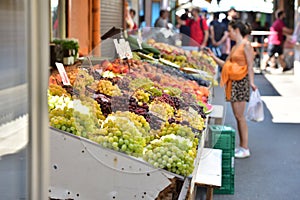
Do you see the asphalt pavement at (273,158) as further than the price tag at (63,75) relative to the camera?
Yes

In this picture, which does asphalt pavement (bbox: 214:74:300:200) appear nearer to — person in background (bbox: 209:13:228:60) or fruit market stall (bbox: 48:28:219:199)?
fruit market stall (bbox: 48:28:219:199)

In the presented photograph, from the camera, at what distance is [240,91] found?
6.34 meters

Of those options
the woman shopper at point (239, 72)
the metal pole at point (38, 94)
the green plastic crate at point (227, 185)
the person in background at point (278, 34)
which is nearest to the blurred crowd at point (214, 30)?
the person in background at point (278, 34)

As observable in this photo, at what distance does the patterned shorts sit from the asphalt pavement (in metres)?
0.56

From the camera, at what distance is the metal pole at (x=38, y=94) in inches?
68.2

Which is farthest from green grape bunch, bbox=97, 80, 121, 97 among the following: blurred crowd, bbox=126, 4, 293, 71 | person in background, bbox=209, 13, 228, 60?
person in background, bbox=209, 13, 228, 60

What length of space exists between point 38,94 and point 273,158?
5.24 metres

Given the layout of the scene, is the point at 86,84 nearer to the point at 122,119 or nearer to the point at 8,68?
the point at 122,119

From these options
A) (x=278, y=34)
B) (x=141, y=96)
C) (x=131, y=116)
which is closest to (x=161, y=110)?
(x=141, y=96)

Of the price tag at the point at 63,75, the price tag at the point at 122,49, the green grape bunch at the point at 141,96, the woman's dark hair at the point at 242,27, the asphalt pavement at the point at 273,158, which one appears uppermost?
the woman's dark hair at the point at 242,27

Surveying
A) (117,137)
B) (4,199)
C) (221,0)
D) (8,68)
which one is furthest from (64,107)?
(221,0)

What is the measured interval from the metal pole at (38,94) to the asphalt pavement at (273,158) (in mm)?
3517

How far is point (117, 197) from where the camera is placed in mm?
3270

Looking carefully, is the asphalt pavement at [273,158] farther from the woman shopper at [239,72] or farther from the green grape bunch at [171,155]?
the green grape bunch at [171,155]
